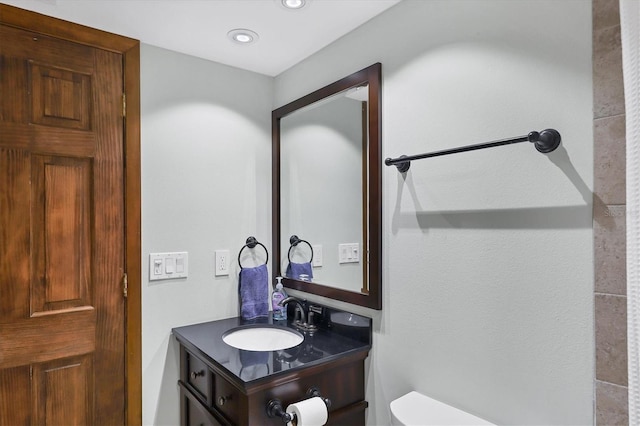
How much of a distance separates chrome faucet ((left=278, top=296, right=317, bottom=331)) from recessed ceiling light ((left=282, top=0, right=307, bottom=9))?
1.36 metres

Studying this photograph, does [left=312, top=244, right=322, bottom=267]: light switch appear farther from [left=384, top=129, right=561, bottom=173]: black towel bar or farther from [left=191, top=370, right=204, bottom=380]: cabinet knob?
[left=384, top=129, right=561, bottom=173]: black towel bar

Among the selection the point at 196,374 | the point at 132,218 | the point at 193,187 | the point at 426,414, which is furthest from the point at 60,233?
the point at 426,414

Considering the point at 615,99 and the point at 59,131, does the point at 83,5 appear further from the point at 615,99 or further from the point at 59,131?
the point at 615,99

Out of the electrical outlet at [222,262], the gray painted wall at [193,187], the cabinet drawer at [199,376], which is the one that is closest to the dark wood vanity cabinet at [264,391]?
the cabinet drawer at [199,376]

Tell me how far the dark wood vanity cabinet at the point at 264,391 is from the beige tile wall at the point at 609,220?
891 millimetres

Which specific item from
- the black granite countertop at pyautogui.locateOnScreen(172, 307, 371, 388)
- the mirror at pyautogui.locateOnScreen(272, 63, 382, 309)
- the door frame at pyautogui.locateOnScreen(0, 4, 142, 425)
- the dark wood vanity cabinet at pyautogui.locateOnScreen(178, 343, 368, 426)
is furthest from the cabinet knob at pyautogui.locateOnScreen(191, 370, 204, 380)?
the mirror at pyautogui.locateOnScreen(272, 63, 382, 309)

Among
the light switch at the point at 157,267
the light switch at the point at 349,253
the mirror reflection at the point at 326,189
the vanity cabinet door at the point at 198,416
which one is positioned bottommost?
the vanity cabinet door at the point at 198,416

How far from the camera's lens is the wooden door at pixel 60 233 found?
1560 mm

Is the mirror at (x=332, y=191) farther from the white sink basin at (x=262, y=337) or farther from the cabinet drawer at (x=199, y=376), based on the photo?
the cabinet drawer at (x=199, y=376)

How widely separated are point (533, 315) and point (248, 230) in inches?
59.4

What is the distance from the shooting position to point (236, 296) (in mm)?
2164

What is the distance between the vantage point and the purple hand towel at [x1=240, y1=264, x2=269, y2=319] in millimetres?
2115

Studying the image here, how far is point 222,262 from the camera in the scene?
6.90 ft

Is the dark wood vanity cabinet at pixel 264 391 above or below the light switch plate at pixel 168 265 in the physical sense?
below
